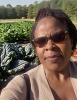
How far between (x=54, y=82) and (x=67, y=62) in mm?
167

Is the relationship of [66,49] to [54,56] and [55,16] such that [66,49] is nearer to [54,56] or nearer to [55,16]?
[54,56]

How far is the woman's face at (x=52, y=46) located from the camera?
224 cm

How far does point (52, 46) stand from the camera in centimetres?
224

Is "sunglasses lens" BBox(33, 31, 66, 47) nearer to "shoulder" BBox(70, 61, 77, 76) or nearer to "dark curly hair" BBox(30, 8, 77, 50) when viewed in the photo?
"dark curly hair" BBox(30, 8, 77, 50)

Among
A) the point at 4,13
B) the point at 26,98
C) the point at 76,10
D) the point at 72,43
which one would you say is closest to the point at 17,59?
the point at 72,43

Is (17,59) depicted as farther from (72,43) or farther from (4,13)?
(4,13)

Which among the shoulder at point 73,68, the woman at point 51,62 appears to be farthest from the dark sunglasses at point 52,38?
the shoulder at point 73,68

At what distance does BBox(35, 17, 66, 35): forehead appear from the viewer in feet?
7.44

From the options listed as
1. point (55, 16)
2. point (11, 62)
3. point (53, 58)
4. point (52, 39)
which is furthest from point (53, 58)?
point (11, 62)

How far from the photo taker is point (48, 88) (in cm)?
222

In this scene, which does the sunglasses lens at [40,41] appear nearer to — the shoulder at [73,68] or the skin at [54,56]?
the skin at [54,56]

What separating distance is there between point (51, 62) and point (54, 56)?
0.05m

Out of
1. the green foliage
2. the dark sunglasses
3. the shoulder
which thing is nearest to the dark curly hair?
the dark sunglasses

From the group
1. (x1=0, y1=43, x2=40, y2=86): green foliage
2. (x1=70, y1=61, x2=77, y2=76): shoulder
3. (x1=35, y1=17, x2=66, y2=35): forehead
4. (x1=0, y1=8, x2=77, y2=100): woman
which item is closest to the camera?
(x1=0, y1=8, x2=77, y2=100): woman
